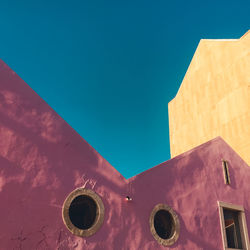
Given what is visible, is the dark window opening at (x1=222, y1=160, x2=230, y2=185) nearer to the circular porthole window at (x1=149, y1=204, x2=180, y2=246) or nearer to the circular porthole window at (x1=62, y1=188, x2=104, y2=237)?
the circular porthole window at (x1=149, y1=204, x2=180, y2=246)

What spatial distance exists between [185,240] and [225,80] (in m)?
11.9

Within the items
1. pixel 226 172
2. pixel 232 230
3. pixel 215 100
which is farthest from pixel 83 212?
pixel 215 100

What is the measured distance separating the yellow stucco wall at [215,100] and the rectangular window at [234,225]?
173 inches

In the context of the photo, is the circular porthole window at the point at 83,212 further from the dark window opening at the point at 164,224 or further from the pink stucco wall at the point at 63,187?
the dark window opening at the point at 164,224

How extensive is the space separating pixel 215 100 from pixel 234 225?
9431 mm

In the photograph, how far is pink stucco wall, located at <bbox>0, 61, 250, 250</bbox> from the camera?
270 inches

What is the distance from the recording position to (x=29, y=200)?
697cm

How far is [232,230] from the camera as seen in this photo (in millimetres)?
11469

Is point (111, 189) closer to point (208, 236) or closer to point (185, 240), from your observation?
point (185, 240)

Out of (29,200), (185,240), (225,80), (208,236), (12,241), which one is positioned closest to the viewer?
(12,241)

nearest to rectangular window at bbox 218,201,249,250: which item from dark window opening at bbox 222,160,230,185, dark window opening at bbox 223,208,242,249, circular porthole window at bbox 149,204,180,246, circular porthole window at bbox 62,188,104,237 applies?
dark window opening at bbox 223,208,242,249

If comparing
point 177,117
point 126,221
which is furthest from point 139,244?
point 177,117

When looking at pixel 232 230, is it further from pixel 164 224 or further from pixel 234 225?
pixel 164 224

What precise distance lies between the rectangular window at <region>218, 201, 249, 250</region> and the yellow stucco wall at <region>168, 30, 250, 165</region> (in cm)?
439
